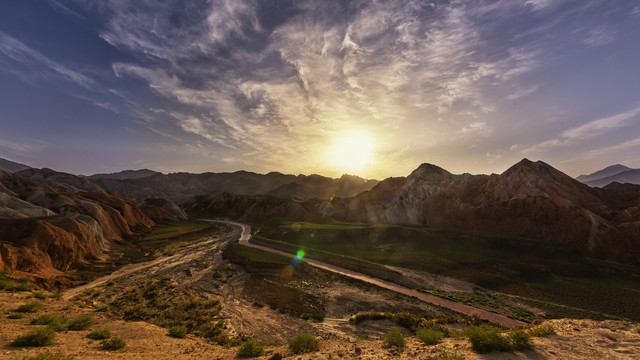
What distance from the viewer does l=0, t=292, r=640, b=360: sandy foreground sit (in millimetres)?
9430

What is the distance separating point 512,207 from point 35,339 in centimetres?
8391

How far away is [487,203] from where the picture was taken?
70.7m

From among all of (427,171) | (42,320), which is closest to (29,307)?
(42,320)

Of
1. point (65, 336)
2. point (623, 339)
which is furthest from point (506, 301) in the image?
point (65, 336)

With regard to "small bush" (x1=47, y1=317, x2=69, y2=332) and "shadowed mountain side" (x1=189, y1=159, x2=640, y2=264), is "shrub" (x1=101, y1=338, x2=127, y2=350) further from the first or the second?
"shadowed mountain side" (x1=189, y1=159, x2=640, y2=264)

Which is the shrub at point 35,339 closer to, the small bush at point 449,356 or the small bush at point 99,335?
the small bush at point 99,335

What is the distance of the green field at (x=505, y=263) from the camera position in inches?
1177

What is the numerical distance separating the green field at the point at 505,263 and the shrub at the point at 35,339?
130 feet

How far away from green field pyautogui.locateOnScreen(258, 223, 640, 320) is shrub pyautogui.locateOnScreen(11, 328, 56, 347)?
3963cm

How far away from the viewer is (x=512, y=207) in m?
62.8

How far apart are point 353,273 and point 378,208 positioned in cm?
5819

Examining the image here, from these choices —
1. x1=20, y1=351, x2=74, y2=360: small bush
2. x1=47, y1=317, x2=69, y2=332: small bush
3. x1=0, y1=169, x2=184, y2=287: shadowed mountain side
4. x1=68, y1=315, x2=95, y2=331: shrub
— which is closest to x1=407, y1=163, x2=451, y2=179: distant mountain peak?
x1=68, y1=315, x2=95, y2=331: shrub

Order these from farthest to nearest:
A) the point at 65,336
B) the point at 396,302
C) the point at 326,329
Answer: the point at 396,302
the point at 326,329
the point at 65,336

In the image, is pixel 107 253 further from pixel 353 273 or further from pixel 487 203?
pixel 487 203
